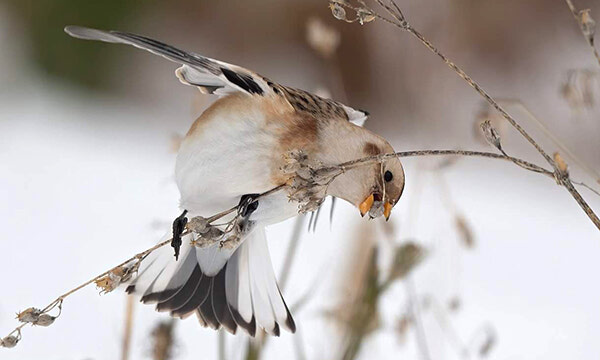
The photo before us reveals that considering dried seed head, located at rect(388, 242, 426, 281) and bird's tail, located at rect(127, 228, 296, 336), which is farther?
bird's tail, located at rect(127, 228, 296, 336)

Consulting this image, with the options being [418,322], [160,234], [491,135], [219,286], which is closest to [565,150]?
[491,135]

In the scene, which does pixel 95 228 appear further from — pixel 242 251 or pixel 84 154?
pixel 242 251

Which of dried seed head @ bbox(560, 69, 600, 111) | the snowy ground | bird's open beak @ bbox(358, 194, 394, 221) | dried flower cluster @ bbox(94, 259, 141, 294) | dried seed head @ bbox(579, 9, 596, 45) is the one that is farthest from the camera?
the snowy ground

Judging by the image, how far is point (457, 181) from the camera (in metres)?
3.64

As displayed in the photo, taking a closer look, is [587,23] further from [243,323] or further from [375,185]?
[243,323]

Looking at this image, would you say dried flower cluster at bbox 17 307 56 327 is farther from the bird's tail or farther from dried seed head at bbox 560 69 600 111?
dried seed head at bbox 560 69 600 111

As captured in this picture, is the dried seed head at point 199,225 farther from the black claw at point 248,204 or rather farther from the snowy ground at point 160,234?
the snowy ground at point 160,234

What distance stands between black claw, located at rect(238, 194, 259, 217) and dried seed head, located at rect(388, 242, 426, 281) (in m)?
0.29

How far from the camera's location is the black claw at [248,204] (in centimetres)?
153

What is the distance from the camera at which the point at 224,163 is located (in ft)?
5.03

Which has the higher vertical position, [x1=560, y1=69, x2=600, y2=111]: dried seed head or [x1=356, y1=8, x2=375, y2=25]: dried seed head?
[x1=560, y1=69, x2=600, y2=111]: dried seed head

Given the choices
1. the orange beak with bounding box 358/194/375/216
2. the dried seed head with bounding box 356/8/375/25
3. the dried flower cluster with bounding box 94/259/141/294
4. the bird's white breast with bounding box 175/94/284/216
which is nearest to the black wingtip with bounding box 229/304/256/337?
the bird's white breast with bounding box 175/94/284/216

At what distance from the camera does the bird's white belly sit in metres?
1.51

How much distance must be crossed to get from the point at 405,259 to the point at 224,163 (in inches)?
15.5
